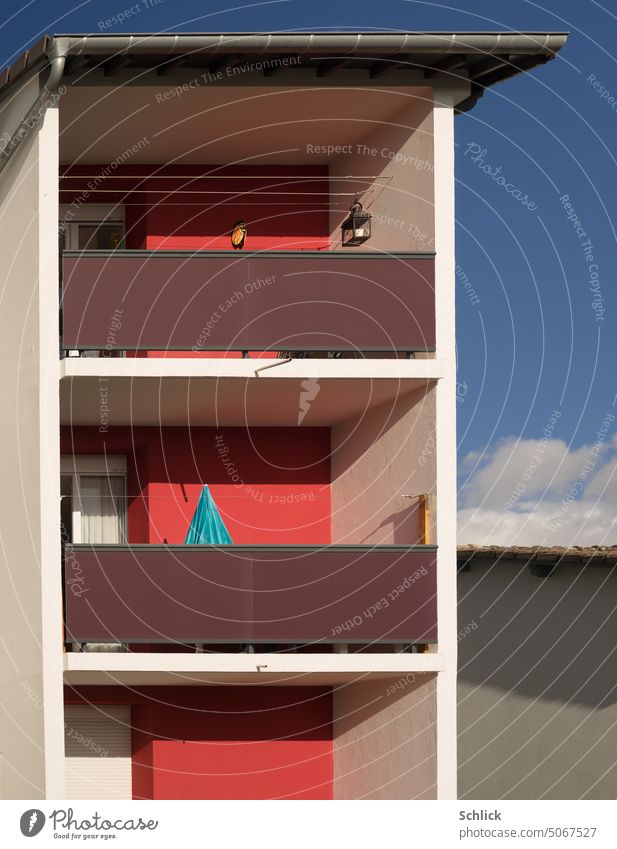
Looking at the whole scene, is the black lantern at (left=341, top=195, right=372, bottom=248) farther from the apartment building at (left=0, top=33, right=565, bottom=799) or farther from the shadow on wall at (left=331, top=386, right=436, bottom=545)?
the shadow on wall at (left=331, top=386, right=436, bottom=545)

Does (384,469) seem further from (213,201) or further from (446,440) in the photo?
(213,201)

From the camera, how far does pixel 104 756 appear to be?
2047cm

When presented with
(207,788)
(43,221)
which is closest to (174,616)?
(207,788)

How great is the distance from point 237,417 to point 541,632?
7.58m

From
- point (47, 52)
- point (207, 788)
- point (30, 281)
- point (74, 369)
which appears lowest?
point (207, 788)

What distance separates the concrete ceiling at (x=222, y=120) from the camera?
18.5m

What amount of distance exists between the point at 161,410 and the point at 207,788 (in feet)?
14.3

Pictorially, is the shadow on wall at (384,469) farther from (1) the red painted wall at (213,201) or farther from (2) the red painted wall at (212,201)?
(2) the red painted wall at (212,201)

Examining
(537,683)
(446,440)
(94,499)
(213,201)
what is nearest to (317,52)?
(213,201)

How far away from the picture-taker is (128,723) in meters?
20.4

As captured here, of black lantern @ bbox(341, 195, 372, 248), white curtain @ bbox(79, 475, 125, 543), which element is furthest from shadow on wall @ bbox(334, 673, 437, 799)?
black lantern @ bbox(341, 195, 372, 248)

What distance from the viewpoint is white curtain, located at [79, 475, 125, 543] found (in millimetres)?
20781

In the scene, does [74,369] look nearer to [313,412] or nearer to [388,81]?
[313,412]

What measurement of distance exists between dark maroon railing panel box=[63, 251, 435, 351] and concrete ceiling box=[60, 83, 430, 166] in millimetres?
1761
